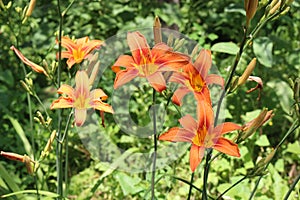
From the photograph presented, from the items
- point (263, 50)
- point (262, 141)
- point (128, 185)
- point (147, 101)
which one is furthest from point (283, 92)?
point (128, 185)

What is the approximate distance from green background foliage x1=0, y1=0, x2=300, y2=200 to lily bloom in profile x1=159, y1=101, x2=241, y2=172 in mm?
648

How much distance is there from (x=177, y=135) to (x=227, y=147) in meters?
0.11

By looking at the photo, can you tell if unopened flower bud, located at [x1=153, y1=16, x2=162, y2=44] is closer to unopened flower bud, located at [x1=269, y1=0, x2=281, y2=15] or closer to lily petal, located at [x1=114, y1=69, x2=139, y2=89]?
lily petal, located at [x1=114, y1=69, x2=139, y2=89]

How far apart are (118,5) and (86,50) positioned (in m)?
1.86

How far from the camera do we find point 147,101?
2637 millimetres

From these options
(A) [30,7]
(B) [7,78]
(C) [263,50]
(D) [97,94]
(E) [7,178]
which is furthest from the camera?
(B) [7,78]

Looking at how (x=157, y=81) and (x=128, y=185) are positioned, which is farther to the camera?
(x=128, y=185)

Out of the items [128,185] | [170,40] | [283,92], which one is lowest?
[128,185]

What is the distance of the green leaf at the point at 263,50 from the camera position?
238 cm

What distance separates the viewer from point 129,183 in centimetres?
180

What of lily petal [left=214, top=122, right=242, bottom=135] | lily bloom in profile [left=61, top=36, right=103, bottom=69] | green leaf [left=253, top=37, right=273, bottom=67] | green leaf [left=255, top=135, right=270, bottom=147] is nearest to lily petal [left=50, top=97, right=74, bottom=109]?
lily bloom in profile [left=61, top=36, right=103, bottom=69]

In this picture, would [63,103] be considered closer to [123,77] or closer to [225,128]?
[123,77]

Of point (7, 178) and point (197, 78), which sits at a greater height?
point (197, 78)

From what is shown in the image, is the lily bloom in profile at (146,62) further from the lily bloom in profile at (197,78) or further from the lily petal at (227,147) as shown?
the lily petal at (227,147)
